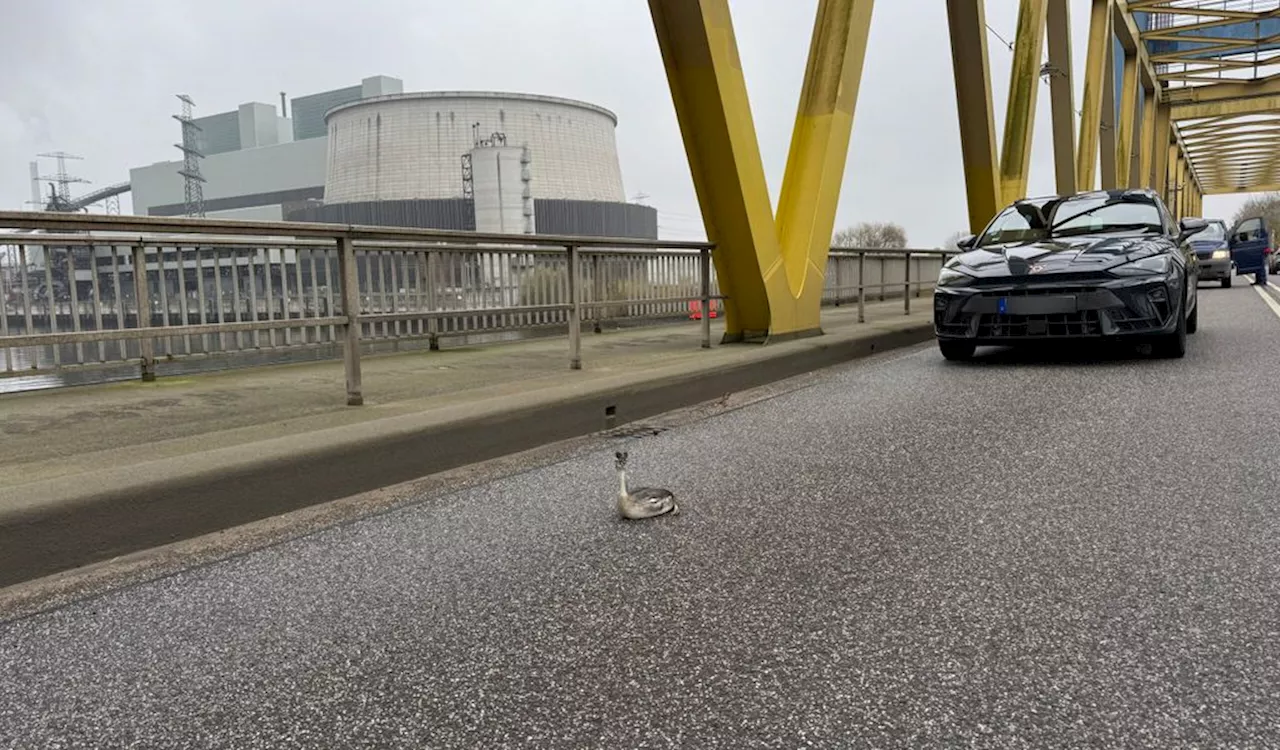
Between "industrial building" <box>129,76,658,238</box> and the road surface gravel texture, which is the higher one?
"industrial building" <box>129,76,658,238</box>

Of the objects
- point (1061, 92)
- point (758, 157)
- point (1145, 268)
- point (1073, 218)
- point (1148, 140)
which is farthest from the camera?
point (1148, 140)

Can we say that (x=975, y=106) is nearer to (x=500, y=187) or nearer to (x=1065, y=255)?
(x=1065, y=255)

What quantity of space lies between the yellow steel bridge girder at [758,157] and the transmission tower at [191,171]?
3588 inches

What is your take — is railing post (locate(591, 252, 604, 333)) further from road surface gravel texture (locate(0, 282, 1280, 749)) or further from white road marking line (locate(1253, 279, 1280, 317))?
white road marking line (locate(1253, 279, 1280, 317))

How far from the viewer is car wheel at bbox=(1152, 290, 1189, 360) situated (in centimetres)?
685

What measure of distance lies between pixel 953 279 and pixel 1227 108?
153 feet

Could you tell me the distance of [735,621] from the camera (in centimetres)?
232

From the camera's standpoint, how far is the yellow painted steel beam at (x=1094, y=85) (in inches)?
981

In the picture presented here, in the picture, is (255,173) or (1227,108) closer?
(1227,108)

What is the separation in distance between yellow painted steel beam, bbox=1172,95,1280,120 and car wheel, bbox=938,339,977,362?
4425 cm

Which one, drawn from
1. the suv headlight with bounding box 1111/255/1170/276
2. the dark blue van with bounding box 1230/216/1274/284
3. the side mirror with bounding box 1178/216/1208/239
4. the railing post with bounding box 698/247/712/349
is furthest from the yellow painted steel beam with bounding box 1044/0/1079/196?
the railing post with bounding box 698/247/712/349

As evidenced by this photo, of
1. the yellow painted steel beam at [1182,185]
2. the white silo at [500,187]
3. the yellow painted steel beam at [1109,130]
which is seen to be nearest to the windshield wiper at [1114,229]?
the yellow painted steel beam at [1109,130]

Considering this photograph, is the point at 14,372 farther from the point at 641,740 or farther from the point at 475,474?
the point at 641,740

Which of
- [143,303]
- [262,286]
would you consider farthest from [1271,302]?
[143,303]
